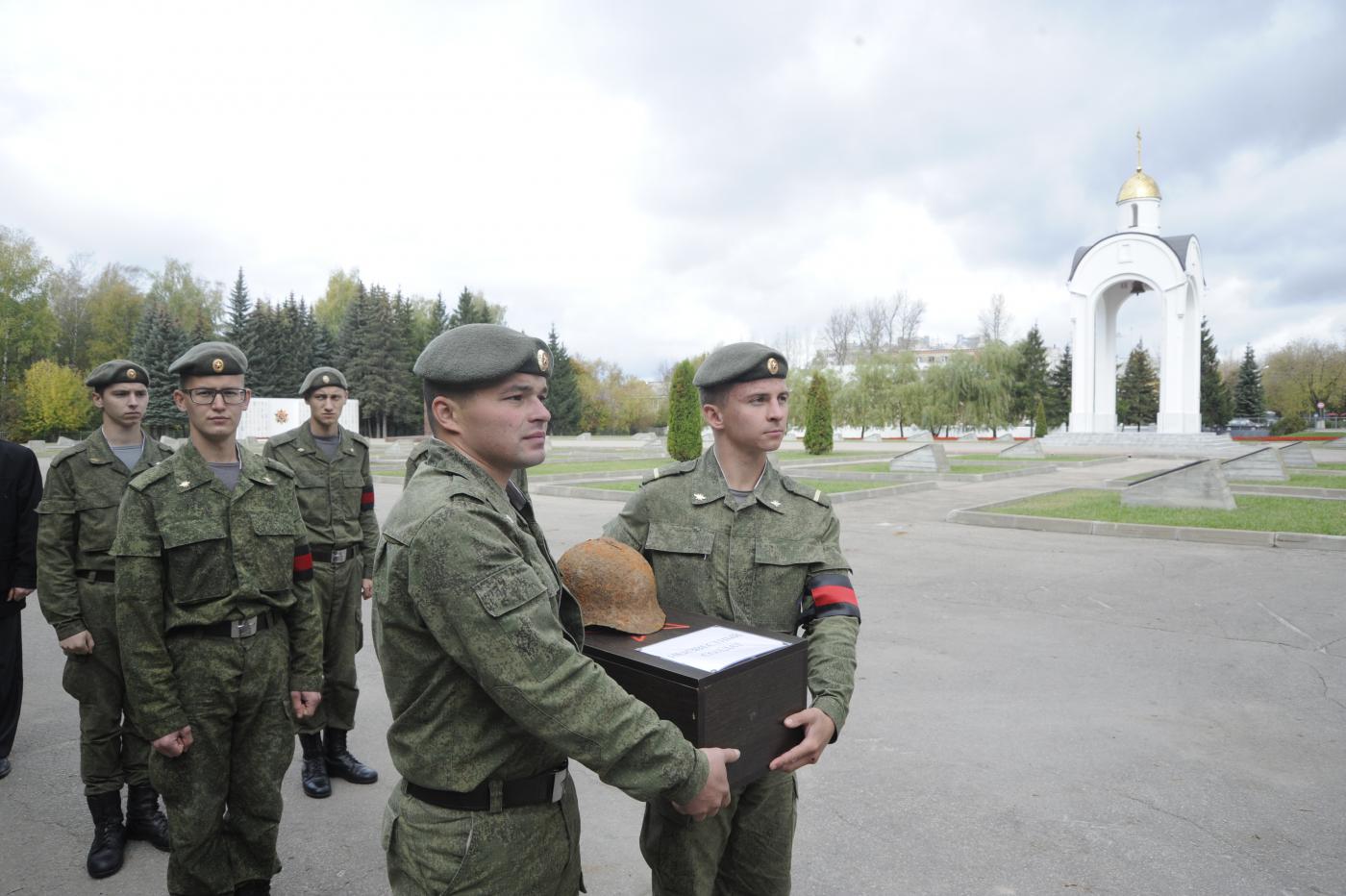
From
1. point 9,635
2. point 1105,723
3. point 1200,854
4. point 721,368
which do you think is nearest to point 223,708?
point 721,368

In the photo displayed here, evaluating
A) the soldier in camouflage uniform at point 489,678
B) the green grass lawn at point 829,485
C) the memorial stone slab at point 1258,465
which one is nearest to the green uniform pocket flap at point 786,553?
the soldier in camouflage uniform at point 489,678

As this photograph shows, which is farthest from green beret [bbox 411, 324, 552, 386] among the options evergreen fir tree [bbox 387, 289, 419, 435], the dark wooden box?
evergreen fir tree [bbox 387, 289, 419, 435]

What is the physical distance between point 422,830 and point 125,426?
11.9ft

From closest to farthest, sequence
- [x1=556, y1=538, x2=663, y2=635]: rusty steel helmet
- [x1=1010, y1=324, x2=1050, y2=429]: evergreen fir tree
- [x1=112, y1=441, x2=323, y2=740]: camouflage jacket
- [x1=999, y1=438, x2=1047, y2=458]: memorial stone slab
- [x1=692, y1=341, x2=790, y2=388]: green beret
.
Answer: [x1=556, y1=538, x2=663, y2=635]: rusty steel helmet
[x1=692, y1=341, x2=790, y2=388]: green beret
[x1=112, y1=441, x2=323, y2=740]: camouflage jacket
[x1=999, y1=438, x2=1047, y2=458]: memorial stone slab
[x1=1010, y1=324, x2=1050, y2=429]: evergreen fir tree

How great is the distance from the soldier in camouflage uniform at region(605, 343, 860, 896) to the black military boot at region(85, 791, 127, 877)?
7.94ft

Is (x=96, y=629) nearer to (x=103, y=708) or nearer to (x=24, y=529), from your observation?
(x=103, y=708)

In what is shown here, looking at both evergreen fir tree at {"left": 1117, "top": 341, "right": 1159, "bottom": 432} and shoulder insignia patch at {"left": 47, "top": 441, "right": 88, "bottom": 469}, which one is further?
evergreen fir tree at {"left": 1117, "top": 341, "right": 1159, "bottom": 432}

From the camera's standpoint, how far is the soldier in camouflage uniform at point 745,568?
209 centimetres

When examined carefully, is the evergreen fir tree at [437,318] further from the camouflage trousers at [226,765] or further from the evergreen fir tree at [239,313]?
the camouflage trousers at [226,765]

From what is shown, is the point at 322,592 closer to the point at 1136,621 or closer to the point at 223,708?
A: the point at 223,708

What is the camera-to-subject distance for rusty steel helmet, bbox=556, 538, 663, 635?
1.84 metres

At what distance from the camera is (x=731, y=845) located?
2.21 m

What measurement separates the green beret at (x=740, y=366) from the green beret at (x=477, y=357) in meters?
0.82

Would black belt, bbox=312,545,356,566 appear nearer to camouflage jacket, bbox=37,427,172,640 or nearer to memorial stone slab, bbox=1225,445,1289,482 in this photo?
camouflage jacket, bbox=37,427,172,640
